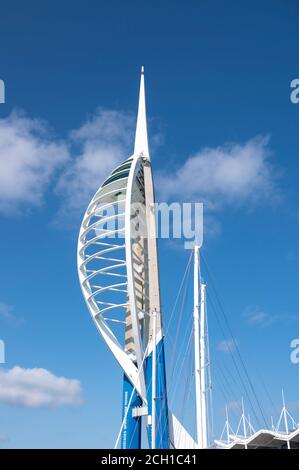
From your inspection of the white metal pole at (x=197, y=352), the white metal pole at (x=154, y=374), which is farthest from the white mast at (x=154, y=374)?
the white metal pole at (x=197, y=352)

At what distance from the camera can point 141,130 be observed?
144ft

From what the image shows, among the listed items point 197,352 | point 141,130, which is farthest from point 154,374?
point 141,130

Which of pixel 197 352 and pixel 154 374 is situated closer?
pixel 197 352

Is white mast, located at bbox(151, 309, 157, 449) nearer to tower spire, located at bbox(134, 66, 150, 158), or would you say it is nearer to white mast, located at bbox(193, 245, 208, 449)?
white mast, located at bbox(193, 245, 208, 449)

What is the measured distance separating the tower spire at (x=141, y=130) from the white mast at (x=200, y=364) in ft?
45.9

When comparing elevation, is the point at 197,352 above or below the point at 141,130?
below

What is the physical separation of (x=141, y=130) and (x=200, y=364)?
22.5 meters

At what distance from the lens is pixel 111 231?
36.1 m

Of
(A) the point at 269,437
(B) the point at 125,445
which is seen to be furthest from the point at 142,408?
(A) the point at 269,437

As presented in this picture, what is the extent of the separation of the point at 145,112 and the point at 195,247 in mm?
18367

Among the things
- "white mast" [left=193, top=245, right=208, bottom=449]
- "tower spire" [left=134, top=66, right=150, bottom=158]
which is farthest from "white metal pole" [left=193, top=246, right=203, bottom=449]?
"tower spire" [left=134, top=66, right=150, bottom=158]

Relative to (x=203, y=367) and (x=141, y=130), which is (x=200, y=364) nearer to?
(x=203, y=367)

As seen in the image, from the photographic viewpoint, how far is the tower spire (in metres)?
42.4

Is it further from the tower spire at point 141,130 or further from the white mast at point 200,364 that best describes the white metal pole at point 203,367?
the tower spire at point 141,130
